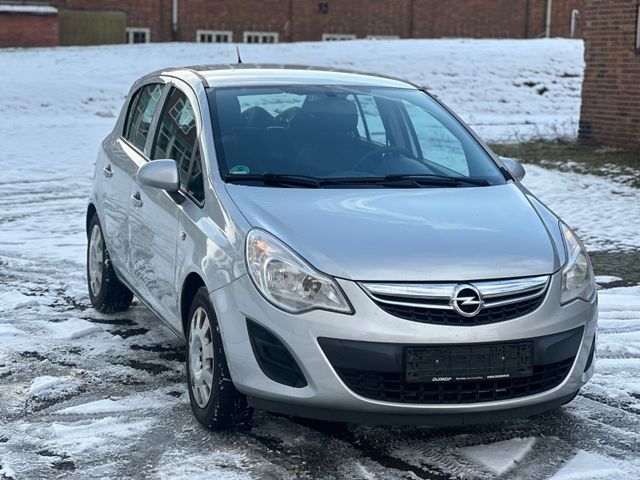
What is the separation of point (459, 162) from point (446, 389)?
1716 millimetres

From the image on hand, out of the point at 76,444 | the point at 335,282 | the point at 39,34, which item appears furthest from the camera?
the point at 39,34

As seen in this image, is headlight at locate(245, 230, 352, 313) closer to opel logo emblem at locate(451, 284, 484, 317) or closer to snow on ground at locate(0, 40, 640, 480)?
opel logo emblem at locate(451, 284, 484, 317)

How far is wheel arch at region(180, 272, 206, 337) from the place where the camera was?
5145mm

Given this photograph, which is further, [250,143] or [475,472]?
[250,143]

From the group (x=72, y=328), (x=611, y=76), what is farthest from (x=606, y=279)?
(x=611, y=76)

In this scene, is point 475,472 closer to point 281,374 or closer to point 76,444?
point 281,374

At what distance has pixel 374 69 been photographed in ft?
91.7

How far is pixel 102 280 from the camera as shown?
7199 millimetres

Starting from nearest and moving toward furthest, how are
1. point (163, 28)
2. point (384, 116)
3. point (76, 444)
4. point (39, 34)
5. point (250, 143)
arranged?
1. point (76, 444)
2. point (250, 143)
3. point (384, 116)
4. point (39, 34)
5. point (163, 28)

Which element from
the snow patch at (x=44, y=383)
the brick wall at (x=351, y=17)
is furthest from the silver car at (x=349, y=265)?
the brick wall at (x=351, y=17)

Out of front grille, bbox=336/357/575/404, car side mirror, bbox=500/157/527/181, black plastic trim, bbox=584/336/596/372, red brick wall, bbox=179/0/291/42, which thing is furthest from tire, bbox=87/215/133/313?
red brick wall, bbox=179/0/291/42

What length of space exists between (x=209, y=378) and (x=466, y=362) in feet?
3.84

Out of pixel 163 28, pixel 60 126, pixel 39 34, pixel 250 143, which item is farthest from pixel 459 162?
pixel 163 28

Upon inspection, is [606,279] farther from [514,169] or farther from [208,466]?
[208,466]
